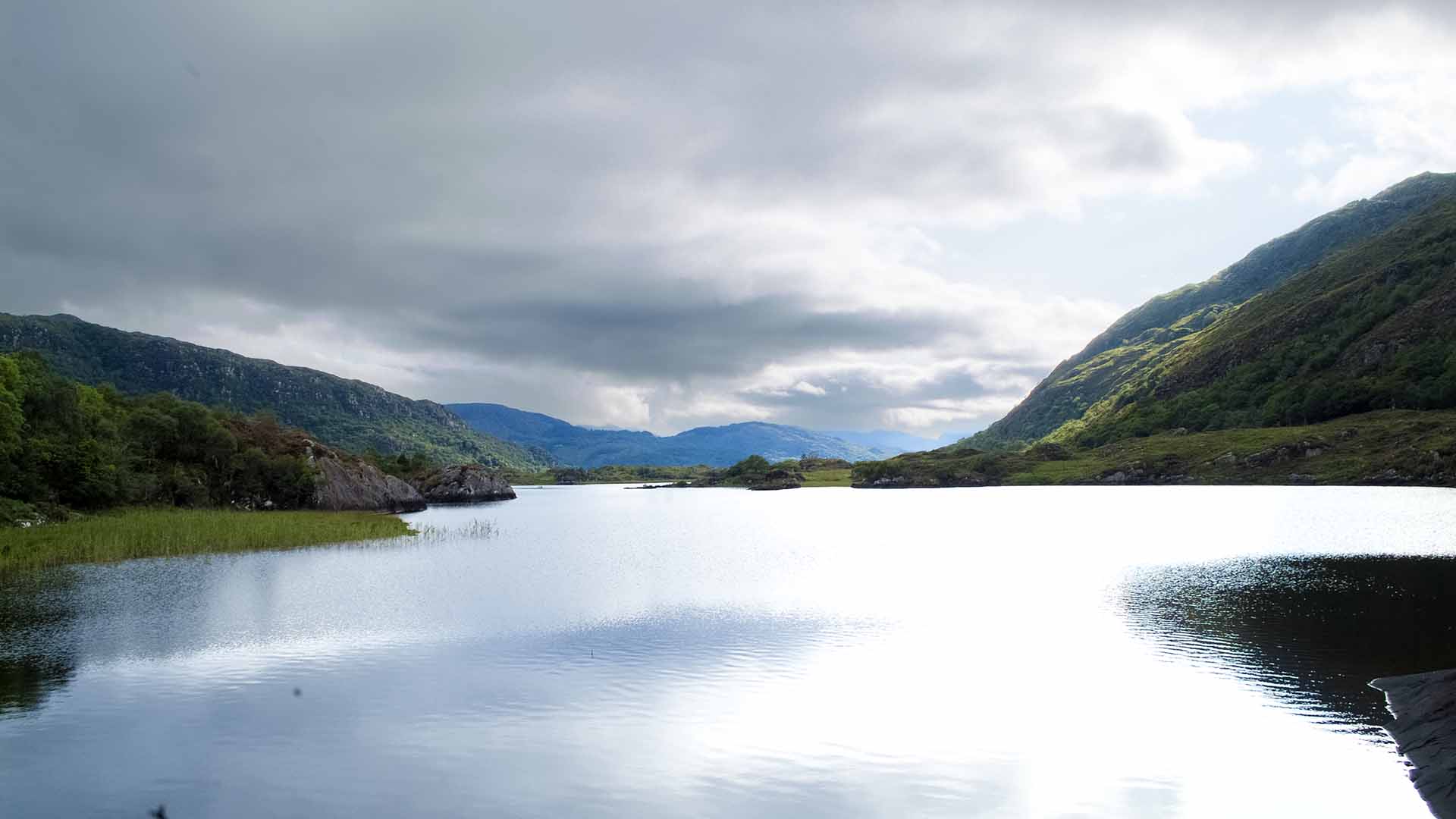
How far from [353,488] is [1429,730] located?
437 feet

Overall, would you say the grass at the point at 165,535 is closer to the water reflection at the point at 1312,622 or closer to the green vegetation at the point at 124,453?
the green vegetation at the point at 124,453

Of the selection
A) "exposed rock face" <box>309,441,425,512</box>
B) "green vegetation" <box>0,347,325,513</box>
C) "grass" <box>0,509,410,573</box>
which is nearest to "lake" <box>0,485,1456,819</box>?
"grass" <box>0,509,410,573</box>

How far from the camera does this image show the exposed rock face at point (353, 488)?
118500 millimetres

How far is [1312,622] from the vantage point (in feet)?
113

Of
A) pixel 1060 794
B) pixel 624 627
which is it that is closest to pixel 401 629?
pixel 624 627

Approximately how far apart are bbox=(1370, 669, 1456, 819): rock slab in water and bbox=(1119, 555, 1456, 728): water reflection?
64 centimetres

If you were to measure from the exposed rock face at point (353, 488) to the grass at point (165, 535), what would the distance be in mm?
33919

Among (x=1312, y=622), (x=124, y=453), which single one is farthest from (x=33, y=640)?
(x=124, y=453)

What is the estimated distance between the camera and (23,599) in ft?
132

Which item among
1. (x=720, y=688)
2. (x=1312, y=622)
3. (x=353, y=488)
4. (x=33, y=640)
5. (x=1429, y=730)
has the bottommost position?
(x=720, y=688)

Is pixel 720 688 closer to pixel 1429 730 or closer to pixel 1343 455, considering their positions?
pixel 1429 730

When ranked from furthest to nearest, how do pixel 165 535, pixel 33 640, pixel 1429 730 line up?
pixel 165 535 → pixel 33 640 → pixel 1429 730

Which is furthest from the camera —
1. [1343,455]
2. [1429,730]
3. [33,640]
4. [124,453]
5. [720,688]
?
[1343,455]

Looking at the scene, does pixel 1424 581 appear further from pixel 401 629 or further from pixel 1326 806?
pixel 401 629
